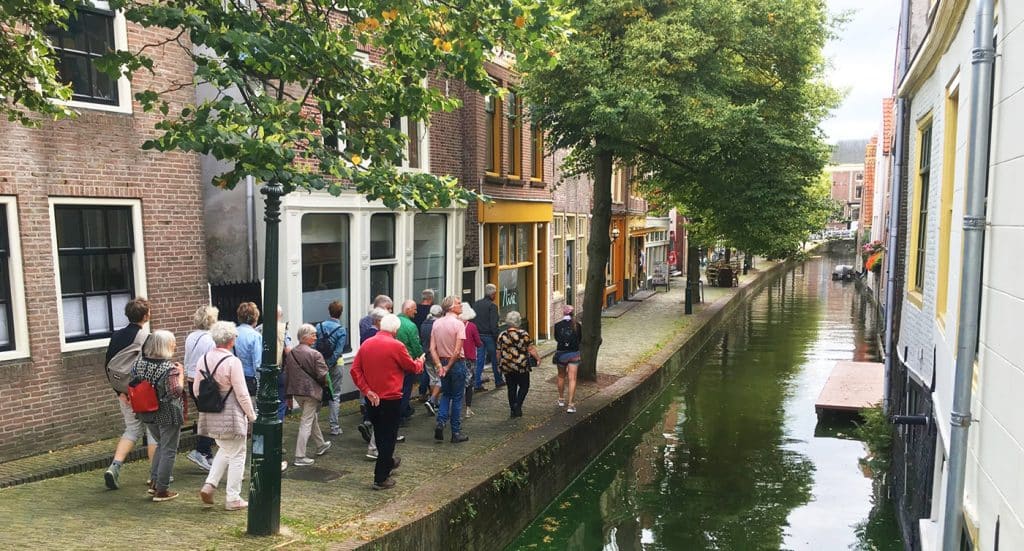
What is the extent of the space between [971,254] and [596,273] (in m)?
10.5

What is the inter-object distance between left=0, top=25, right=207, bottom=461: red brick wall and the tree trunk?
712 cm

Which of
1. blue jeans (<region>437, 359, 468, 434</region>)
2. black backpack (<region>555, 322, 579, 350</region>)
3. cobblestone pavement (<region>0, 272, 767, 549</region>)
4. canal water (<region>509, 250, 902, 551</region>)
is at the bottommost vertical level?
canal water (<region>509, 250, 902, 551</region>)

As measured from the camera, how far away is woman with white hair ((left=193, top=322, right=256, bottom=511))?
263 inches

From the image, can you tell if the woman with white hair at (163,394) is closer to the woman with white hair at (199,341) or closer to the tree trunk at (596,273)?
the woman with white hair at (199,341)

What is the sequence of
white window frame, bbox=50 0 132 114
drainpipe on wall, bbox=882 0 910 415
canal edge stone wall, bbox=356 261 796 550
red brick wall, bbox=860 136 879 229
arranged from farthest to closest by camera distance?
1. red brick wall, bbox=860 136 879 229
2. drainpipe on wall, bbox=882 0 910 415
3. white window frame, bbox=50 0 132 114
4. canal edge stone wall, bbox=356 261 796 550

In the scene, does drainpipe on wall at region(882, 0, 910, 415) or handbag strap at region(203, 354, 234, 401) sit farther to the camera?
drainpipe on wall at region(882, 0, 910, 415)

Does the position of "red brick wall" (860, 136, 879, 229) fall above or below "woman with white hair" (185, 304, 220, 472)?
above

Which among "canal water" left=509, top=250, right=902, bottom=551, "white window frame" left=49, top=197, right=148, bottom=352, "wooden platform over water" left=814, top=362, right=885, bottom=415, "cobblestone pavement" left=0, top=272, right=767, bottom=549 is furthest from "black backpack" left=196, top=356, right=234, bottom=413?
"wooden platform over water" left=814, top=362, right=885, bottom=415

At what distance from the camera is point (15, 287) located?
8383 mm

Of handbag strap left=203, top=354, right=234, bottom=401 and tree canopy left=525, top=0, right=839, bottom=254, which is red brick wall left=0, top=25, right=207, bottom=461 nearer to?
handbag strap left=203, top=354, right=234, bottom=401

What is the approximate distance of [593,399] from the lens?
42.8 feet

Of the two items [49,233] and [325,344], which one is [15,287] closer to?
[49,233]

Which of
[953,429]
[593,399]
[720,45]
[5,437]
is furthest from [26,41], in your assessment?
[720,45]

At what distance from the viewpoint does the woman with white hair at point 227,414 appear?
6.68m
